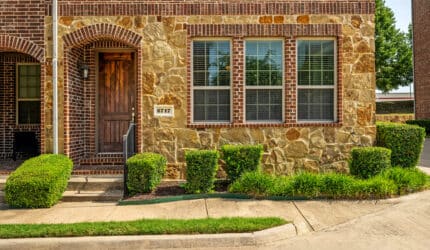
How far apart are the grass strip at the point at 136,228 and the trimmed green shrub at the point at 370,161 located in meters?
2.98

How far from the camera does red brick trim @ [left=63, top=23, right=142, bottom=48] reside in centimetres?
861

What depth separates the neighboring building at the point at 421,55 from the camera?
22.5m

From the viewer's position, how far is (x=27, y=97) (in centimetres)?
1042

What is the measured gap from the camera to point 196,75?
888cm

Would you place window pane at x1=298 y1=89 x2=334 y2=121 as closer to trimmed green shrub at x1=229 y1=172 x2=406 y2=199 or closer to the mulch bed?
trimmed green shrub at x1=229 y1=172 x2=406 y2=199

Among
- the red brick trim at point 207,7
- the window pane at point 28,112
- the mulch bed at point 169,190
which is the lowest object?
the mulch bed at point 169,190

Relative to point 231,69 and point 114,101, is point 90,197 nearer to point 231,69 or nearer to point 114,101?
point 114,101

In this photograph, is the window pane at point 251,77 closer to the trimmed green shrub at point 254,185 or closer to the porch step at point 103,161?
the trimmed green shrub at point 254,185

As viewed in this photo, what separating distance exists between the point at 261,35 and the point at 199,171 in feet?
11.3

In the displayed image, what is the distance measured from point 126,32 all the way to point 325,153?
5.28 metres

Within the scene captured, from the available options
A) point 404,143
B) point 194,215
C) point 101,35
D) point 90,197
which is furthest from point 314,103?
point 90,197

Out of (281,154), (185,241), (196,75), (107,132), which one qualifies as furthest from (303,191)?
(107,132)

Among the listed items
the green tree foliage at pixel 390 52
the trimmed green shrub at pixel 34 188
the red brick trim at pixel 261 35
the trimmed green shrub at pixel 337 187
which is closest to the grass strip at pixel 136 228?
the trimmed green shrub at pixel 34 188

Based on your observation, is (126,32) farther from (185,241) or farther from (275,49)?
(185,241)
